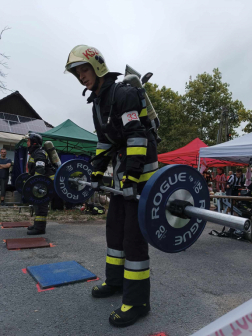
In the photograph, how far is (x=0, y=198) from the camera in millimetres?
10391

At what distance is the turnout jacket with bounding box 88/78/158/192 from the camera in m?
2.19

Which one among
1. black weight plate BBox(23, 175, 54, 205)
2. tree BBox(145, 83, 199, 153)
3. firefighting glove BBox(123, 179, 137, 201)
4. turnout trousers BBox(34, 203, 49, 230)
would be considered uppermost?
tree BBox(145, 83, 199, 153)

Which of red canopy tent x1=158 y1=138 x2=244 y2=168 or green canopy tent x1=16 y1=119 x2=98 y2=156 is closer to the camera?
green canopy tent x1=16 y1=119 x2=98 y2=156

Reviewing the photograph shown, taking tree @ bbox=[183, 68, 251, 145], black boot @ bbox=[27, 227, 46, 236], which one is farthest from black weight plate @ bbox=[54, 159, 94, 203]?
tree @ bbox=[183, 68, 251, 145]

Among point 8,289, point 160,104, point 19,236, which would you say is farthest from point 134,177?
point 160,104

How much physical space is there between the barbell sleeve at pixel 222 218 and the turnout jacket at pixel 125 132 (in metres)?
0.58

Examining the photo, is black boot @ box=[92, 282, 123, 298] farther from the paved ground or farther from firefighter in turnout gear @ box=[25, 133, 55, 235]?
firefighter in turnout gear @ box=[25, 133, 55, 235]

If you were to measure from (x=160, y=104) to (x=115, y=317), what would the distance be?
31.5 metres

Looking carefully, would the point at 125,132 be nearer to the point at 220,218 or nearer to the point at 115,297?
the point at 220,218

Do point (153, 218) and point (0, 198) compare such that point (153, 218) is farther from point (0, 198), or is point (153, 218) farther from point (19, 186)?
point (0, 198)

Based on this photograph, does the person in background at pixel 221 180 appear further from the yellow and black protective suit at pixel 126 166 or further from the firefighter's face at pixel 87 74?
the firefighter's face at pixel 87 74

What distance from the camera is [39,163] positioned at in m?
5.37

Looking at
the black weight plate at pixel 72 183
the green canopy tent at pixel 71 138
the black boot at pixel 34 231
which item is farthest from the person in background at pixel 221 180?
the black weight plate at pixel 72 183

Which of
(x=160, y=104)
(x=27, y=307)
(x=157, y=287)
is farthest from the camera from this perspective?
(x=160, y=104)
